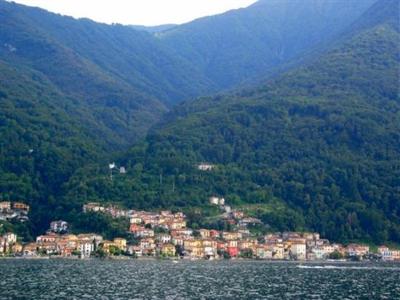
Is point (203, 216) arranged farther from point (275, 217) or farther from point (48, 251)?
point (48, 251)

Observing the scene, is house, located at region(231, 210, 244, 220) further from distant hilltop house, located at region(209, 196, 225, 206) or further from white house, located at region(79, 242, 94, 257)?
white house, located at region(79, 242, 94, 257)

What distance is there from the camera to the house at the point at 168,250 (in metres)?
166

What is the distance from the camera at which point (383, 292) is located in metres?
86.0

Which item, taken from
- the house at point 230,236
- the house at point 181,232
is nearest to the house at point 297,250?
the house at point 230,236

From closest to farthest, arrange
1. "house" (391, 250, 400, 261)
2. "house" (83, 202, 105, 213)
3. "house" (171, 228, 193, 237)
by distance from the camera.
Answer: "house" (391, 250, 400, 261) → "house" (171, 228, 193, 237) → "house" (83, 202, 105, 213)

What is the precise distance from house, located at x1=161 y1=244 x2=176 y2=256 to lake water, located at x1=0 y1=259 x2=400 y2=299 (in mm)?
43726

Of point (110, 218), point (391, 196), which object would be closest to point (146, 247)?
point (110, 218)

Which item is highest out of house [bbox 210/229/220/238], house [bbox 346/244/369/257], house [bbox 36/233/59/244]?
house [bbox 210/229/220/238]

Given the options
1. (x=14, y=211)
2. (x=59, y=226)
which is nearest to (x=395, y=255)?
(x=59, y=226)

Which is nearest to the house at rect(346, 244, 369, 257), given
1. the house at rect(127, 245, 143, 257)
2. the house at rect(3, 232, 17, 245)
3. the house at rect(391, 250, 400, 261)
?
the house at rect(391, 250, 400, 261)

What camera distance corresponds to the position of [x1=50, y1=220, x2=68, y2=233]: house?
171750 mm

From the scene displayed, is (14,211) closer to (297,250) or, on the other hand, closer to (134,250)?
(134,250)

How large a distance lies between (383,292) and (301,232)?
93101mm

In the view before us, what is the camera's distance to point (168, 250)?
167625mm
